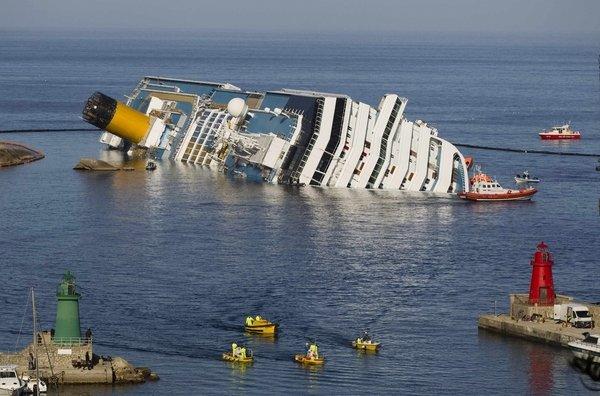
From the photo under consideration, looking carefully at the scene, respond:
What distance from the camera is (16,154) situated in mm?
113625

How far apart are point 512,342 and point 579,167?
55341 millimetres

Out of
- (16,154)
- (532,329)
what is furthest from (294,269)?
(16,154)

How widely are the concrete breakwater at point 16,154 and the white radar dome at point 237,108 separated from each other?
15.6 meters

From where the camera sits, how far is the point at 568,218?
289 feet

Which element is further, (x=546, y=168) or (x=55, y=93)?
(x=55, y=93)

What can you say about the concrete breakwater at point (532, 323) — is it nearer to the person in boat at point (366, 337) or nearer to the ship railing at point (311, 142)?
the person in boat at point (366, 337)

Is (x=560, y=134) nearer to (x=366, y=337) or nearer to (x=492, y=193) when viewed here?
(x=492, y=193)

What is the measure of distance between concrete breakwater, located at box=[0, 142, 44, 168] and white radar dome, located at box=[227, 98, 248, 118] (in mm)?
15620

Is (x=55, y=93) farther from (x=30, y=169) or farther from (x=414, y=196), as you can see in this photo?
(x=414, y=196)

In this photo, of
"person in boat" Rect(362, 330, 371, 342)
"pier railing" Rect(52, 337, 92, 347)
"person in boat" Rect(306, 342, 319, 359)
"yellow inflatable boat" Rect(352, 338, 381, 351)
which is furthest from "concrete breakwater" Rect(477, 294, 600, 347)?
"pier railing" Rect(52, 337, 92, 347)

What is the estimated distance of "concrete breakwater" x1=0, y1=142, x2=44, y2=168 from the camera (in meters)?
112

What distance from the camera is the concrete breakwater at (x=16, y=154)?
111938 millimetres

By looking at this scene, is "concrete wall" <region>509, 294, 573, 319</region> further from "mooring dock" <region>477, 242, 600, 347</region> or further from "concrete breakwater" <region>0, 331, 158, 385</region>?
"concrete breakwater" <region>0, 331, 158, 385</region>

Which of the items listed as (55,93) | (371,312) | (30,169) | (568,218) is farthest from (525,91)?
(371,312)
